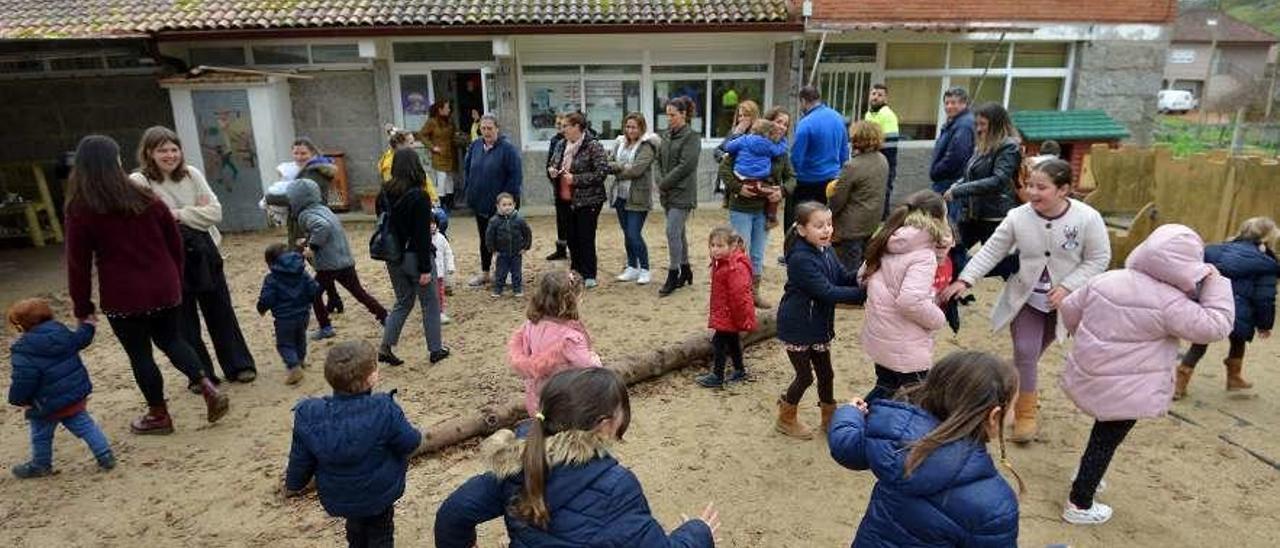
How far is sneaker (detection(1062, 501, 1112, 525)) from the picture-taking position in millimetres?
3369

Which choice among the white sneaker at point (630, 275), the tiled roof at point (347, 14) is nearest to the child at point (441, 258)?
the white sneaker at point (630, 275)

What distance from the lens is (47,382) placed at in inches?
145

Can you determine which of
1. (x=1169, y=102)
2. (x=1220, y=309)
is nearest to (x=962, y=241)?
(x=1220, y=309)

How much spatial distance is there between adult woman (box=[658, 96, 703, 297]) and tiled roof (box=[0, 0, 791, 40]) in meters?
4.50

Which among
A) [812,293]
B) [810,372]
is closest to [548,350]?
[812,293]

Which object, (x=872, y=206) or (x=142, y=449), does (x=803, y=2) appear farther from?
(x=142, y=449)

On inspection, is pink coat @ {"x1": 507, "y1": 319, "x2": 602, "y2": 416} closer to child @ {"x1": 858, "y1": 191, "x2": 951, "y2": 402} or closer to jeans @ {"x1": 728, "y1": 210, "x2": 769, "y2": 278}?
child @ {"x1": 858, "y1": 191, "x2": 951, "y2": 402}

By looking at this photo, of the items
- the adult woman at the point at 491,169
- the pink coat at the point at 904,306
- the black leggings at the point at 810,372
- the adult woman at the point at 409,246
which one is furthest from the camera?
the adult woman at the point at 491,169

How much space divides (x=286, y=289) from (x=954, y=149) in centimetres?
503

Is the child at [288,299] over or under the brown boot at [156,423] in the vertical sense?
over

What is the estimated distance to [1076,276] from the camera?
3.62 metres

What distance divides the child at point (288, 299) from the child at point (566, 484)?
11.4ft

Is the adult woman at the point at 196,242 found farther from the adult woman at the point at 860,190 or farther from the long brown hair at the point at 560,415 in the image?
the adult woman at the point at 860,190

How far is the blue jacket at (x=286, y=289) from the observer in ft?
15.8
